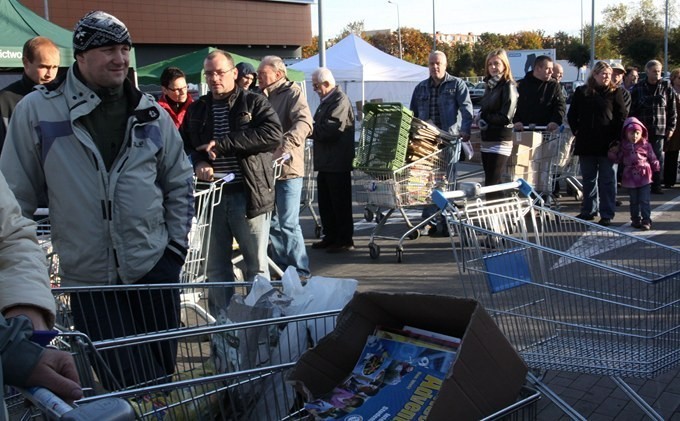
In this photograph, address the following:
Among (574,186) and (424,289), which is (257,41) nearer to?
(574,186)

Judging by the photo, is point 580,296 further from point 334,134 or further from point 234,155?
point 334,134

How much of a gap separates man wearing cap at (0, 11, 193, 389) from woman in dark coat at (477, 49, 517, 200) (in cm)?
559

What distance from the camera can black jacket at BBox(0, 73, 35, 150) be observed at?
5688mm

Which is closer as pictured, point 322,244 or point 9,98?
point 9,98

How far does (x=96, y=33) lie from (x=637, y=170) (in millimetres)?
7147

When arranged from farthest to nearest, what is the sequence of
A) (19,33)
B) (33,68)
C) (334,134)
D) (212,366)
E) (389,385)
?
(19,33), (334,134), (33,68), (212,366), (389,385)

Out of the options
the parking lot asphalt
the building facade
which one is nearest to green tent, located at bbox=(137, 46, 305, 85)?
the parking lot asphalt

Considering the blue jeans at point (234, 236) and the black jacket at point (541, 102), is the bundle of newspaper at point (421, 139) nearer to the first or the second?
the black jacket at point (541, 102)

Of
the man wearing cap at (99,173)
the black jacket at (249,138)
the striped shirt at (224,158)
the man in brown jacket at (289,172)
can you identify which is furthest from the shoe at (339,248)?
the man wearing cap at (99,173)

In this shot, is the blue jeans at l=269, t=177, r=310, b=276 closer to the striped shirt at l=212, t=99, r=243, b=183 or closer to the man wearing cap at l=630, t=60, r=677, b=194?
the striped shirt at l=212, t=99, r=243, b=183

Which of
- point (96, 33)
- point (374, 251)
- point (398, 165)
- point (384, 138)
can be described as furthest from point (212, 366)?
point (384, 138)

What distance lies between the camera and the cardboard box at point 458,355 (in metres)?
1.93

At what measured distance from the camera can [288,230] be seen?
689 cm

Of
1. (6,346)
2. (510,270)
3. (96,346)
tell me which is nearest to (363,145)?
(510,270)
